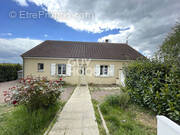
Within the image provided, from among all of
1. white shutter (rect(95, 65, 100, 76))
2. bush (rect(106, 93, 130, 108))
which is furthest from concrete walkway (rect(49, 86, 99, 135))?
white shutter (rect(95, 65, 100, 76))

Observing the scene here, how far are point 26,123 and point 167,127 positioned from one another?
126 inches

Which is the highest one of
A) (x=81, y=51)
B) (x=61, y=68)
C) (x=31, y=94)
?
(x=81, y=51)

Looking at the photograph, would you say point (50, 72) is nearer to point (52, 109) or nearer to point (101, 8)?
point (52, 109)

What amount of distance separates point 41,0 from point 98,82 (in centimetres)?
953

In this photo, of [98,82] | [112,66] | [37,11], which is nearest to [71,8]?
[37,11]

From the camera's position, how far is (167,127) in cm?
108

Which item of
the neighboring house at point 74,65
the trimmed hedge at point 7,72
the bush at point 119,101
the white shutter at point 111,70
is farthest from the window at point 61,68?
the trimmed hedge at point 7,72

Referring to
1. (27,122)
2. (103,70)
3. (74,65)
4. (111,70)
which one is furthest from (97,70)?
(27,122)

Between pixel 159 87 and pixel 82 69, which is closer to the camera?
pixel 159 87

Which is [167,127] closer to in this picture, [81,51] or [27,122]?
[27,122]

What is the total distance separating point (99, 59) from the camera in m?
9.77

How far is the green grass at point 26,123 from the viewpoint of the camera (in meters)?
2.10

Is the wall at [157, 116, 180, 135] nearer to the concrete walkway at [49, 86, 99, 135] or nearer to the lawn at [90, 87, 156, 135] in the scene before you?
the lawn at [90, 87, 156, 135]

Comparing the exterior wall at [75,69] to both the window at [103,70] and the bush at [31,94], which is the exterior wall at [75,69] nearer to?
the window at [103,70]
